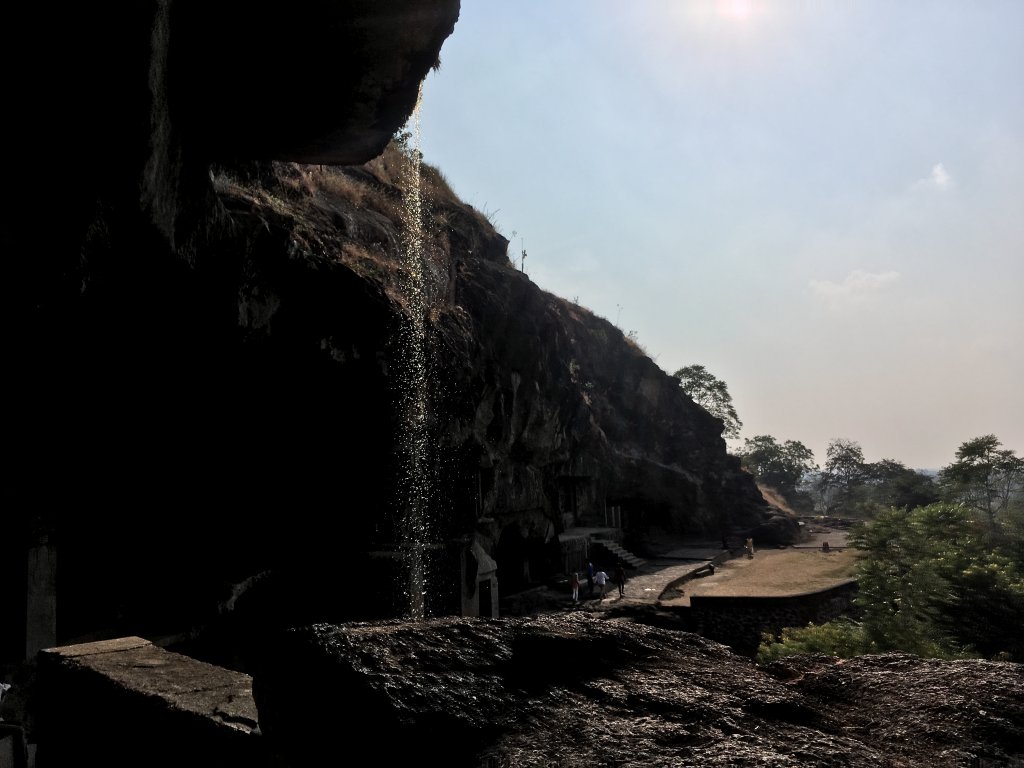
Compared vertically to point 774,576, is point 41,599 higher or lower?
higher

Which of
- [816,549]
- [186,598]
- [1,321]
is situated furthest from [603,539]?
[1,321]

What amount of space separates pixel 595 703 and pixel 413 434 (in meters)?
13.5

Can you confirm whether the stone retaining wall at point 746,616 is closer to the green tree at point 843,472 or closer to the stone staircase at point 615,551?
the stone staircase at point 615,551

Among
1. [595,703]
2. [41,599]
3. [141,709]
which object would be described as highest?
[595,703]

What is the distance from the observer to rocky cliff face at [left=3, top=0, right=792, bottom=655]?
455cm

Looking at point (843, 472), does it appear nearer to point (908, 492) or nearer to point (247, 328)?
point (908, 492)

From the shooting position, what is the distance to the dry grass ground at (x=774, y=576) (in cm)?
2269

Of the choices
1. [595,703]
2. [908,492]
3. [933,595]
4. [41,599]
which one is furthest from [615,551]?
[908,492]

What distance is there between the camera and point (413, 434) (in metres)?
14.9

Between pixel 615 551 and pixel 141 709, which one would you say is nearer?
pixel 141 709

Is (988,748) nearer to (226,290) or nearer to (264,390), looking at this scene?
(226,290)

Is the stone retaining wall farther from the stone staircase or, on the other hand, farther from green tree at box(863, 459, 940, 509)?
green tree at box(863, 459, 940, 509)

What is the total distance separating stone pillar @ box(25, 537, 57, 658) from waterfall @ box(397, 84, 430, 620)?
6.95m

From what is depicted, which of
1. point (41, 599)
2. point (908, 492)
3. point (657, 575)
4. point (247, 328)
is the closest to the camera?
point (41, 599)
